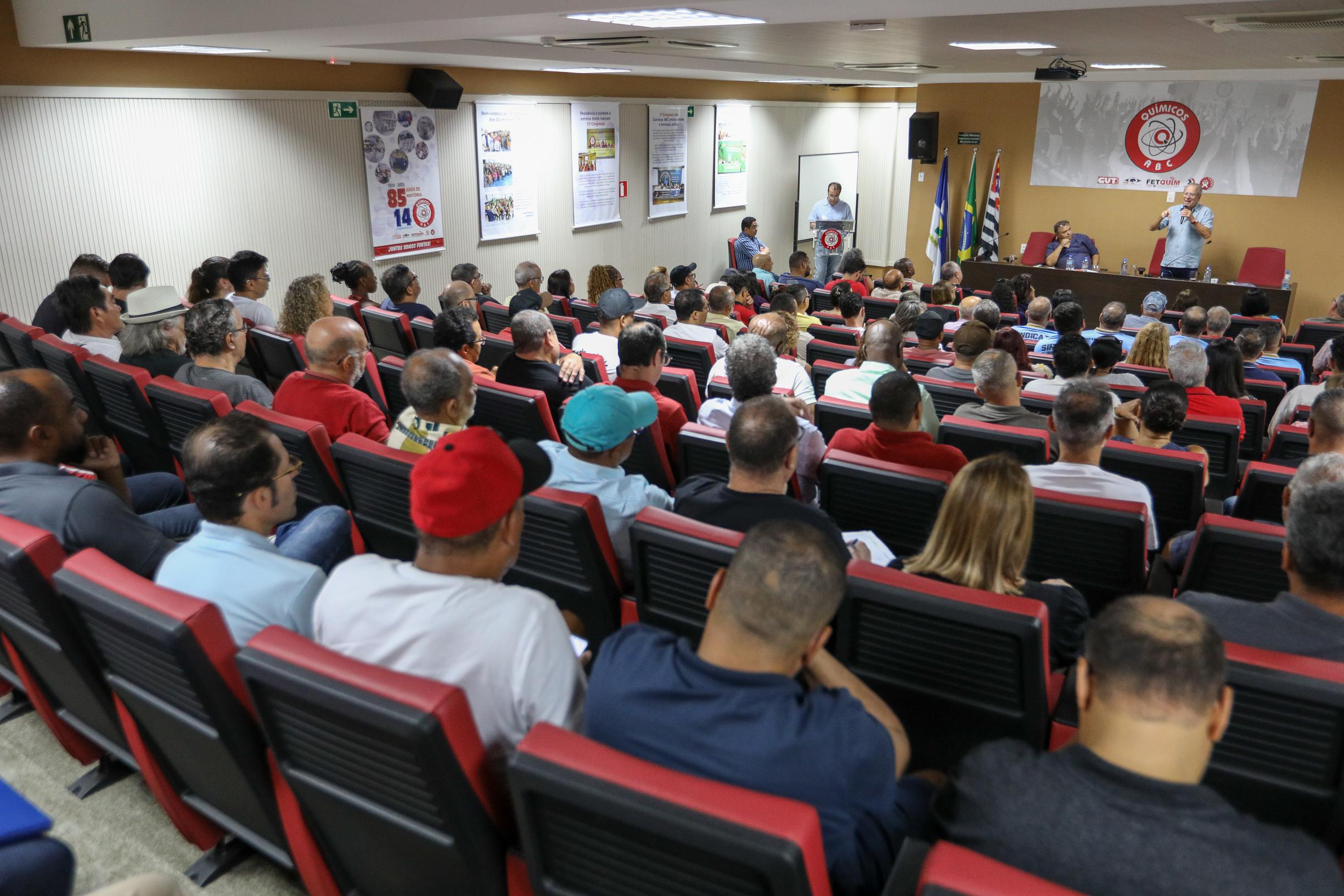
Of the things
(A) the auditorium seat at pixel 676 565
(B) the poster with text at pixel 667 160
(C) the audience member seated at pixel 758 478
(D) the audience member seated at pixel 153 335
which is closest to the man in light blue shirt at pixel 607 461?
(C) the audience member seated at pixel 758 478

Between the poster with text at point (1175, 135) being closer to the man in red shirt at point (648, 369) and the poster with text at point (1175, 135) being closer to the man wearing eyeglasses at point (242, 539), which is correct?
the man in red shirt at point (648, 369)

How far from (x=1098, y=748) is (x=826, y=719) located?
0.39 m

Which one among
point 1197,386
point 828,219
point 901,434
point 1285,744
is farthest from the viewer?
point 828,219

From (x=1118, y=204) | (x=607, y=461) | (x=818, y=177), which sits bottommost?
(x=607, y=461)

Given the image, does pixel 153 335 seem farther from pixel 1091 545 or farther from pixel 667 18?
pixel 1091 545

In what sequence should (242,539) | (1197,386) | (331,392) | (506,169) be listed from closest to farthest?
1. (242,539)
2. (331,392)
3. (1197,386)
4. (506,169)

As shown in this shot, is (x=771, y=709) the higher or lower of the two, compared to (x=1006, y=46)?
lower

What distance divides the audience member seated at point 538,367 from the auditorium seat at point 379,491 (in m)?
1.37

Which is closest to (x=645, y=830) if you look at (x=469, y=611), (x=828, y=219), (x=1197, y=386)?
(x=469, y=611)

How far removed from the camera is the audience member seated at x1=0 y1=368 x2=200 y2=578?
2.20 metres

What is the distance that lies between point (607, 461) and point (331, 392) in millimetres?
1439

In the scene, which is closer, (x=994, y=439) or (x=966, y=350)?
(x=994, y=439)

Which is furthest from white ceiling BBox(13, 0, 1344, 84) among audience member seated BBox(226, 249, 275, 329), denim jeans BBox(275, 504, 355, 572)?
denim jeans BBox(275, 504, 355, 572)

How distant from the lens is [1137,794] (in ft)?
3.93
